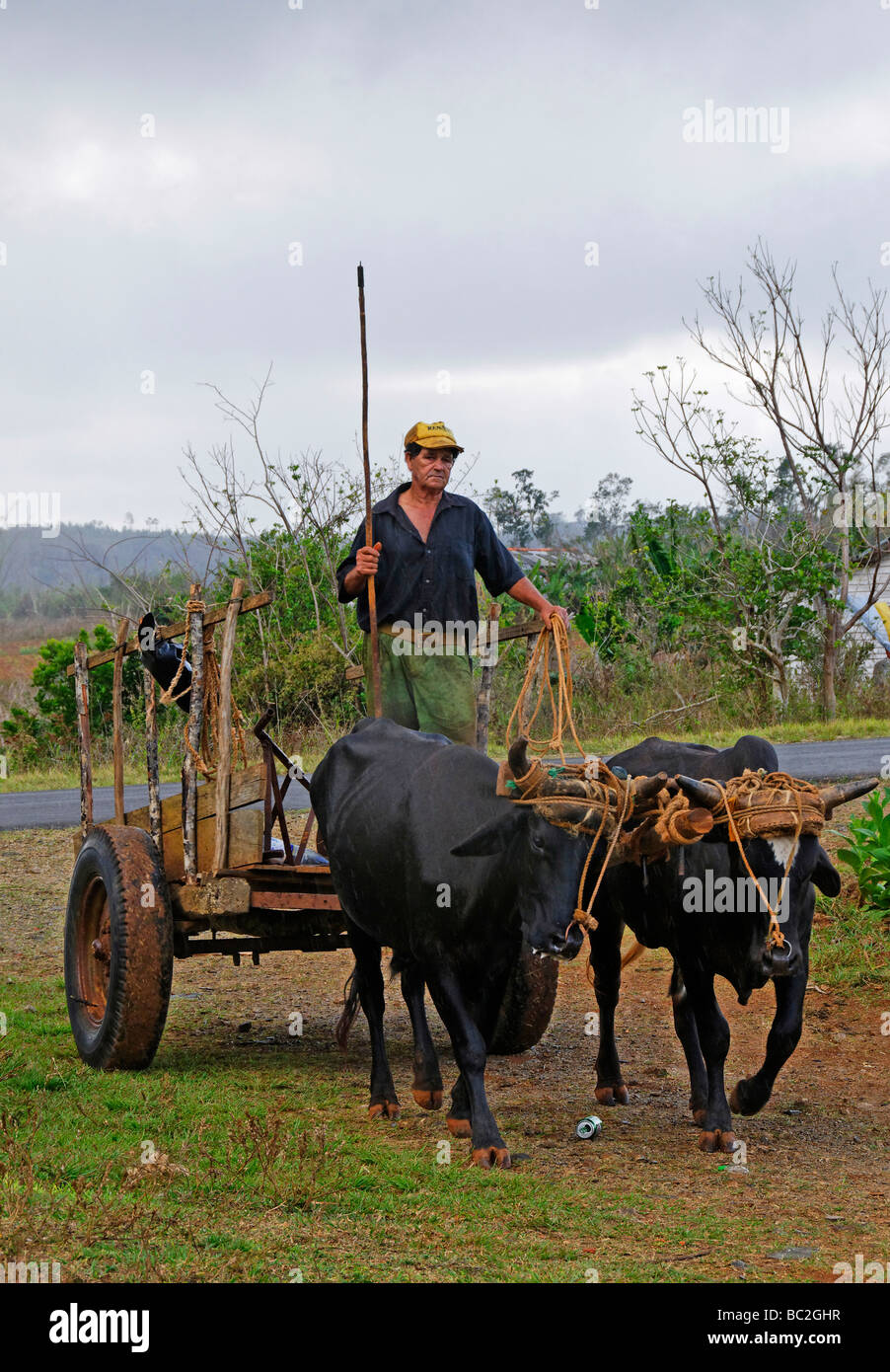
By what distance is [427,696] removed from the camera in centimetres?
655

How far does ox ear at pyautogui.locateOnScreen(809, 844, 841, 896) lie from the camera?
5219 mm

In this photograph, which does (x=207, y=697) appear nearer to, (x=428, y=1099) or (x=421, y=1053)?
(x=421, y=1053)

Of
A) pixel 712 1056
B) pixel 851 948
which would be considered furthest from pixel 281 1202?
pixel 851 948

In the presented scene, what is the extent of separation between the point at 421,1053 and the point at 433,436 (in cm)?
266

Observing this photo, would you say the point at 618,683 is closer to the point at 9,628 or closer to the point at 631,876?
the point at 631,876

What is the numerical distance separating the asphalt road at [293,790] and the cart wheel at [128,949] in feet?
21.6

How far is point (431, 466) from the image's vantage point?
6426mm

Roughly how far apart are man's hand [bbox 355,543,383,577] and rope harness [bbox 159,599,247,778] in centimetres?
70

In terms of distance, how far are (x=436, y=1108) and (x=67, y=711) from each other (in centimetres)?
1550

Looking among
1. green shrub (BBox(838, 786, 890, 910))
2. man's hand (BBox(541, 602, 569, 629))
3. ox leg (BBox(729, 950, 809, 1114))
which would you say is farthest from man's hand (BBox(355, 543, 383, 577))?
green shrub (BBox(838, 786, 890, 910))

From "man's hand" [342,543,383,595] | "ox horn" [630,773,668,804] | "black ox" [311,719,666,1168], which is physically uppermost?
"man's hand" [342,543,383,595]

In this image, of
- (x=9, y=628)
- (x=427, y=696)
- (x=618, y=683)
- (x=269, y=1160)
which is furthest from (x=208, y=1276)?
(x=9, y=628)

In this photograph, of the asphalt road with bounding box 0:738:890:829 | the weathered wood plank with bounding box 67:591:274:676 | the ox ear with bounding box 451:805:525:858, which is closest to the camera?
the ox ear with bounding box 451:805:525:858

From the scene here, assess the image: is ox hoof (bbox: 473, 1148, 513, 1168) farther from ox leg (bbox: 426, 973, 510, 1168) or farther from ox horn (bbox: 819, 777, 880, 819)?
ox horn (bbox: 819, 777, 880, 819)
